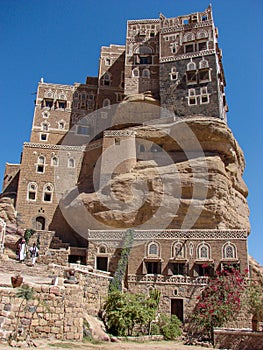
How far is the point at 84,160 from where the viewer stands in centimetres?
3775

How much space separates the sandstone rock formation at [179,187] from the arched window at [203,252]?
3.89m

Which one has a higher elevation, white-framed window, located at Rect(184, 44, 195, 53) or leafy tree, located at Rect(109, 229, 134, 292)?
white-framed window, located at Rect(184, 44, 195, 53)

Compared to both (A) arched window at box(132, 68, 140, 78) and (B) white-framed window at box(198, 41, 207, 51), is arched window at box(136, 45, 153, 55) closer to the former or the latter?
(A) arched window at box(132, 68, 140, 78)

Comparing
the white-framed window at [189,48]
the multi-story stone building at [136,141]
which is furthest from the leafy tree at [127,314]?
the white-framed window at [189,48]

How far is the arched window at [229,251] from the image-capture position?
23.9 m

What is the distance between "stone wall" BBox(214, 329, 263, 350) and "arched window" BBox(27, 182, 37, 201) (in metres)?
22.8

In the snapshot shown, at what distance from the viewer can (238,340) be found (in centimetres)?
1694

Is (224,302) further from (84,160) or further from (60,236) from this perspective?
(84,160)

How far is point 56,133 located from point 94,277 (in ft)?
81.9

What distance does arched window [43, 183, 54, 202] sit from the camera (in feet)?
117

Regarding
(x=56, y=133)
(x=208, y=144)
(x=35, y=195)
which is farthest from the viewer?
(x=56, y=133)

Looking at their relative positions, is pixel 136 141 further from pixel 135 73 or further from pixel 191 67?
pixel 135 73

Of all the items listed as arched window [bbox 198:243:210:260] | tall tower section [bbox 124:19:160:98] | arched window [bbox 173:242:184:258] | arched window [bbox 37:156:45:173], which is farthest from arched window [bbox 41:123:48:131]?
arched window [bbox 198:243:210:260]

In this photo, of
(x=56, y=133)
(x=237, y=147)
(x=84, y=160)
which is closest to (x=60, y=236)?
(x=84, y=160)
